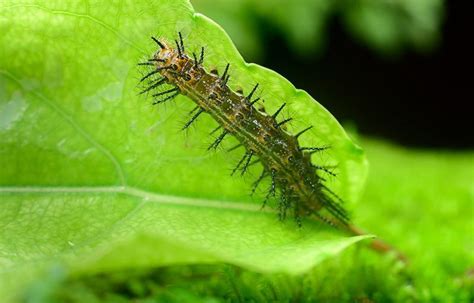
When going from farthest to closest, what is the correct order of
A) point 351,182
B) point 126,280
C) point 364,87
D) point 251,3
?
point 364,87 → point 251,3 → point 126,280 → point 351,182

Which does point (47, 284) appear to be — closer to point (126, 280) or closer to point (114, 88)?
point (114, 88)

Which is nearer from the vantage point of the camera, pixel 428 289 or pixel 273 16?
pixel 428 289

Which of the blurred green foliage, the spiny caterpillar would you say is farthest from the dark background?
the spiny caterpillar

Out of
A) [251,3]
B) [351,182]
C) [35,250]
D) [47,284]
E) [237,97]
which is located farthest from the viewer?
[251,3]

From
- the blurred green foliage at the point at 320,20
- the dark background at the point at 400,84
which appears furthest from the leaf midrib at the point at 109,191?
the dark background at the point at 400,84

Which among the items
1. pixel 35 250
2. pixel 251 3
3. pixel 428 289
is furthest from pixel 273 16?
pixel 35 250

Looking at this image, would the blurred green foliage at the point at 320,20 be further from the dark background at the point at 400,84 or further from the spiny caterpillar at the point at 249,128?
the spiny caterpillar at the point at 249,128

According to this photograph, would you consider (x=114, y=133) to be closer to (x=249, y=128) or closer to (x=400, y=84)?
(x=249, y=128)

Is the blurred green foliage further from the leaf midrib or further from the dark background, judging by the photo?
the leaf midrib

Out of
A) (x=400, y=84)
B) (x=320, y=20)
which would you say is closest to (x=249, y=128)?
(x=320, y=20)
